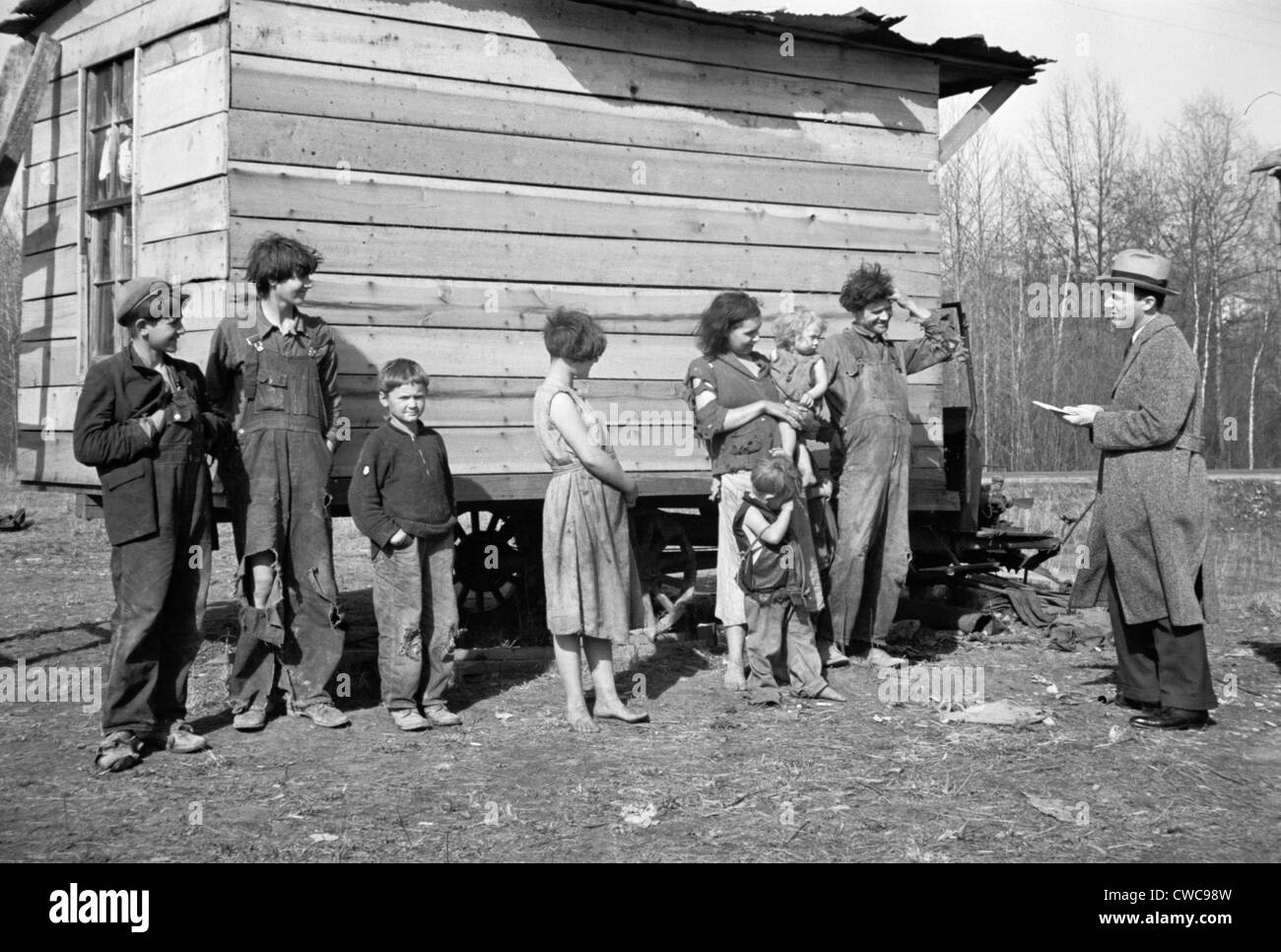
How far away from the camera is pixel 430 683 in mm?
6395

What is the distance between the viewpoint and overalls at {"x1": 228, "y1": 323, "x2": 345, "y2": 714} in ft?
19.9

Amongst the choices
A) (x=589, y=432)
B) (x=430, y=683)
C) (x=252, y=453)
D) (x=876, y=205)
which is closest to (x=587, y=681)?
(x=430, y=683)

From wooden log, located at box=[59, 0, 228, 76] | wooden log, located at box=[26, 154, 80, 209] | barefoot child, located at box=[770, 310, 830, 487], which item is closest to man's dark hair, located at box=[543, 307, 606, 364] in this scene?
barefoot child, located at box=[770, 310, 830, 487]

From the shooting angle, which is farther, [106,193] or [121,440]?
[106,193]

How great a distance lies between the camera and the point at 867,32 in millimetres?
8508

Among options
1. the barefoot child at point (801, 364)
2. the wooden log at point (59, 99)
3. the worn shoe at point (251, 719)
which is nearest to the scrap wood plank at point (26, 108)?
the wooden log at point (59, 99)

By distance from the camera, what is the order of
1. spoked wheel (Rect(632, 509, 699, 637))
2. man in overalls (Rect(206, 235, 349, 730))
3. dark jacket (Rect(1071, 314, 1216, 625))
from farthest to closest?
spoked wheel (Rect(632, 509, 699, 637)), man in overalls (Rect(206, 235, 349, 730)), dark jacket (Rect(1071, 314, 1216, 625))

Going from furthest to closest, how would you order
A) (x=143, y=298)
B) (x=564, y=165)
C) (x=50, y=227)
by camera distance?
1. (x=50, y=227)
2. (x=564, y=165)
3. (x=143, y=298)

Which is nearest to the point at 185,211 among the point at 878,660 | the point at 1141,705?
the point at 878,660

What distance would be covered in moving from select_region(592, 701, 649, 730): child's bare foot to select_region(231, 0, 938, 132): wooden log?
3.86m

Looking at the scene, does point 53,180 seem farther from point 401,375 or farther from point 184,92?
point 401,375

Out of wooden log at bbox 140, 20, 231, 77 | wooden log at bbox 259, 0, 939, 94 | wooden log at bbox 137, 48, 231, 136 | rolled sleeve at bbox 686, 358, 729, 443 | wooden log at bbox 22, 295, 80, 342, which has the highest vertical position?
wooden log at bbox 259, 0, 939, 94

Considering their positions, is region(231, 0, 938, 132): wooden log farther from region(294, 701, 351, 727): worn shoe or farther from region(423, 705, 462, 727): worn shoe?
region(423, 705, 462, 727): worn shoe

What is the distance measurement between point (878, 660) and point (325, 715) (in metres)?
3.36
